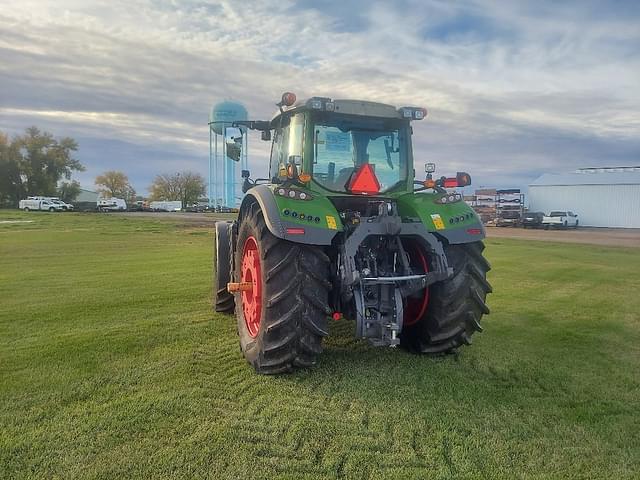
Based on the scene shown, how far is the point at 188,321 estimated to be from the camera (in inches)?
260

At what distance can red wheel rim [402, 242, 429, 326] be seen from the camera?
5.15 m

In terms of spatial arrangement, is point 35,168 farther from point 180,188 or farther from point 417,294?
point 417,294

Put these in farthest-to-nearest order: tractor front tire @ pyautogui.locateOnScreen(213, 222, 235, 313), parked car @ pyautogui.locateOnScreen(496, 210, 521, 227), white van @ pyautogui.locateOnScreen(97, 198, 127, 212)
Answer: white van @ pyautogui.locateOnScreen(97, 198, 127, 212) < parked car @ pyautogui.locateOnScreen(496, 210, 521, 227) < tractor front tire @ pyautogui.locateOnScreen(213, 222, 235, 313)

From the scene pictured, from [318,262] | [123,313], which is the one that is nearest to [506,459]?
[318,262]

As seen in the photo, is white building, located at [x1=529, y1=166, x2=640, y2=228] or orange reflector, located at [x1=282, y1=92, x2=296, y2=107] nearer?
orange reflector, located at [x1=282, y1=92, x2=296, y2=107]

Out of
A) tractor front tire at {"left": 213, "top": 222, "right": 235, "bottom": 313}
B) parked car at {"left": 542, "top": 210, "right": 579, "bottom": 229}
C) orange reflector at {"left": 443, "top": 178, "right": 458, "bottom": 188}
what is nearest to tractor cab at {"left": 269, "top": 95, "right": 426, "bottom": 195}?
orange reflector at {"left": 443, "top": 178, "right": 458, "bottom": 188}

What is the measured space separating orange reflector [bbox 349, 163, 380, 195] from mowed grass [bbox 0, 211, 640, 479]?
5.55 ft

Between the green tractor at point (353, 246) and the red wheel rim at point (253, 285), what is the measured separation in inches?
0.5

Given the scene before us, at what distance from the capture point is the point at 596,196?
49344mm

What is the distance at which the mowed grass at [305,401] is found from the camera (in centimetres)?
325

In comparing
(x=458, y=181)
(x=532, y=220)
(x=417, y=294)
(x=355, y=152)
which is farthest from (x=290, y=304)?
(x=532, y=220)

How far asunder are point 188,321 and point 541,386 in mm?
4158

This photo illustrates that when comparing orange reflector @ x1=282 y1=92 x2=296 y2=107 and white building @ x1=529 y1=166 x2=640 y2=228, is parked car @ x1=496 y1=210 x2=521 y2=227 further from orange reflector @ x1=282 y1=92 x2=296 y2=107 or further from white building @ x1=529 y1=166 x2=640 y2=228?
orange reflector @ x1=282 y1=92 x2=296 y2=107

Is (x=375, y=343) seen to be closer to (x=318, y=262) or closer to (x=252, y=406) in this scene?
(x=318, y=262)
